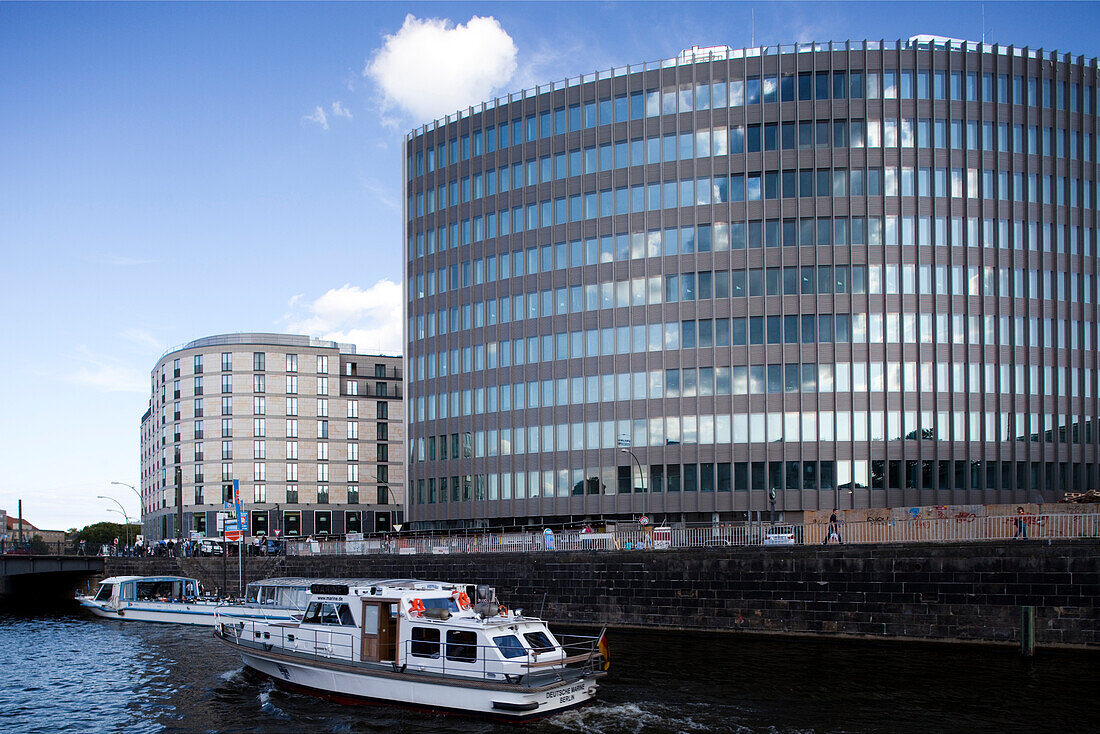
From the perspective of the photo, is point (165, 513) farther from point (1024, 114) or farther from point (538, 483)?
point (1024, 114)

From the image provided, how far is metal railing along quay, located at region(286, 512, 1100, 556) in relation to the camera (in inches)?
1420

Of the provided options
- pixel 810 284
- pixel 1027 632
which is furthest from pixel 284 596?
pixel 810 284

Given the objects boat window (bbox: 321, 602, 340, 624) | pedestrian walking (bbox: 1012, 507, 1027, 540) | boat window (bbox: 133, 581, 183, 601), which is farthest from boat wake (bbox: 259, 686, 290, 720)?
boat window (bbox: 133, 581, 183, 601)

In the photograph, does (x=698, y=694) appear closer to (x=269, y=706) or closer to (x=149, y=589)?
(x=269, y=706)

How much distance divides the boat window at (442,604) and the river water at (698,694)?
10.9ft

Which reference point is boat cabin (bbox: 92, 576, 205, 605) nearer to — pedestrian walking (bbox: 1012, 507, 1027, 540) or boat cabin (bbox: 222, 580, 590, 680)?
boat cabin (bbox: 222, 580, 590, 680)

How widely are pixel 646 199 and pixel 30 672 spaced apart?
1923 inches

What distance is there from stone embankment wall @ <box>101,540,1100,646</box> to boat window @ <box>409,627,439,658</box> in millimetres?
17072

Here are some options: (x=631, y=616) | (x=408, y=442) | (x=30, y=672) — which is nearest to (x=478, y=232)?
(x=408, y=442)

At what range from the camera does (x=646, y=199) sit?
6838 cm

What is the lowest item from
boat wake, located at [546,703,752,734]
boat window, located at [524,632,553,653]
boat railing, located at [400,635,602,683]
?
boat wake, located at [546,703,752,734]

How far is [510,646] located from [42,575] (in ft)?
229

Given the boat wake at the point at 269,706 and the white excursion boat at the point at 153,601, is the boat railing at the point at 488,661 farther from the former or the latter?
the white excursion boat at the point at 153,601

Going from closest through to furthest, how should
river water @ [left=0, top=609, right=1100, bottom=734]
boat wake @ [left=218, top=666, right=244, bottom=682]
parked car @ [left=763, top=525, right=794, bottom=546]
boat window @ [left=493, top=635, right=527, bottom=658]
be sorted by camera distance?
river water @ [left=0, top=609, right=1100, bottom=734], boat window @ [left=493, top=635, right=527, bottom=658], boat wake @ [left=218, top=666, right=244, bottom=682], parked car @ [left=763, top=525, right=794, bottom=546]
